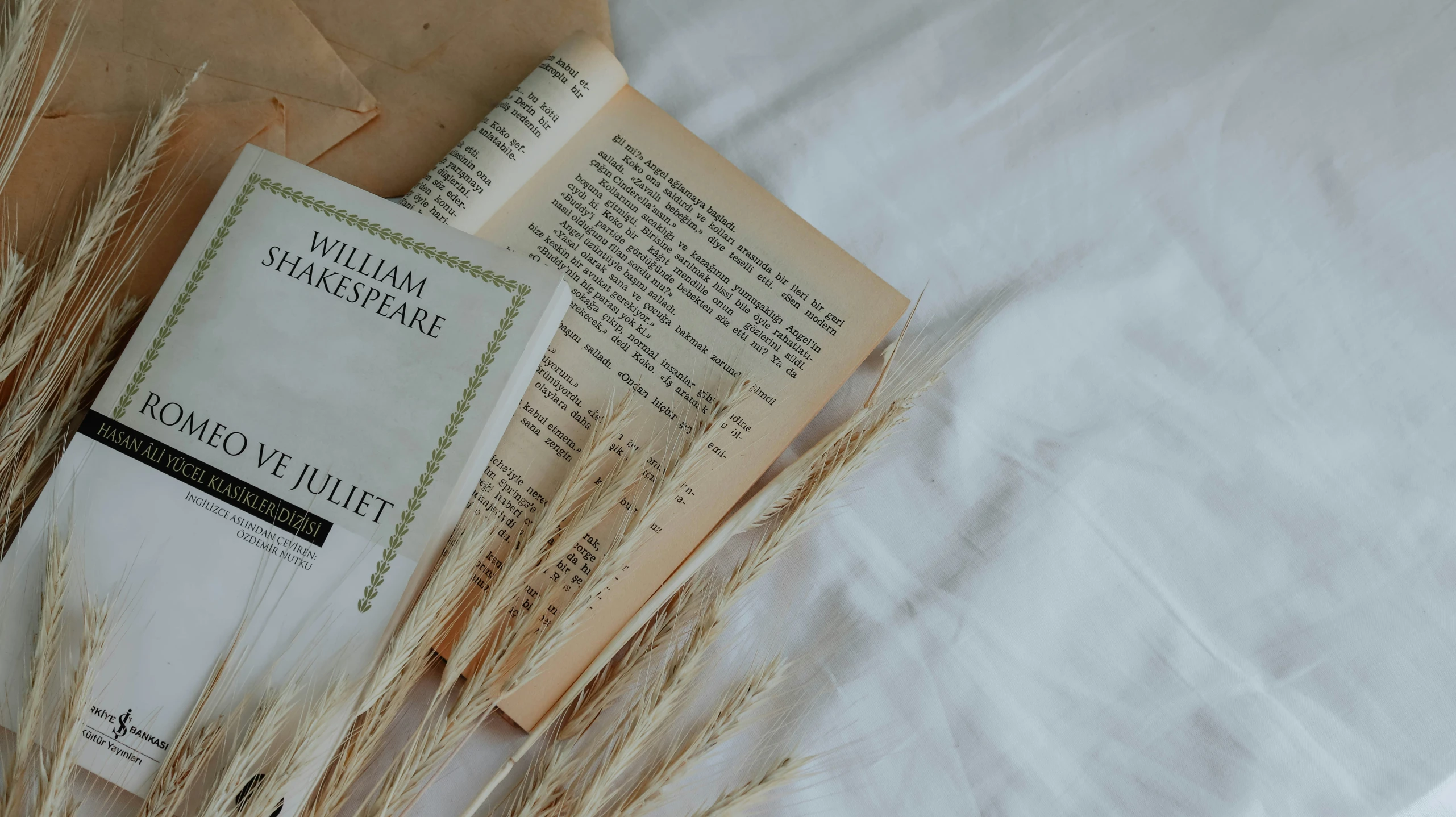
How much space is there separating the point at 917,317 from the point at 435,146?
20.5 inches

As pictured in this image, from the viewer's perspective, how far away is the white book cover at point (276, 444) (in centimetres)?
68

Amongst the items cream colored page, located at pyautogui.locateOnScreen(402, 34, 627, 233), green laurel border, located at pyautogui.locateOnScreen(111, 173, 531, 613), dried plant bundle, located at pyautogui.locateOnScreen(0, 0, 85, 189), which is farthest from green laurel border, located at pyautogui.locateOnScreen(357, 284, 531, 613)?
dried plant bundle, located at pyautogui.locateOnScreen(0, 0, 85, 189)

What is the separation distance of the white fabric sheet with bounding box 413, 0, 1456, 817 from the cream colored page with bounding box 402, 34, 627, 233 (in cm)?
10

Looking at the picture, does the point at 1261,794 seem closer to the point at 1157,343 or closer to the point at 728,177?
the point at 1157,343

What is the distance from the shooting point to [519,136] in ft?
2.75

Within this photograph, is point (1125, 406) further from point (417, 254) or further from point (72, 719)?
point (72, 719)

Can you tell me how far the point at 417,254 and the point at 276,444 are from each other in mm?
195

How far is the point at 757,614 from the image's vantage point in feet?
2.74

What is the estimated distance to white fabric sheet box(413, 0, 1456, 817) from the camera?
0.81 meters

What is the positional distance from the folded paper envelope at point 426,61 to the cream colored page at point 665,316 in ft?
0.38

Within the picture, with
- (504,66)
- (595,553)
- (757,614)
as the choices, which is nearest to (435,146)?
(504,66)

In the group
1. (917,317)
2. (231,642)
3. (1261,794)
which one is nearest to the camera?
(231,642)

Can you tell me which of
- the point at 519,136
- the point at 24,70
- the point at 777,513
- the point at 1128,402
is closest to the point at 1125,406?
the point at 1128,402

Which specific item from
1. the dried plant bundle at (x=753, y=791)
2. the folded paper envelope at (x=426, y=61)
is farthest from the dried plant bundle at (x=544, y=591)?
the folded paper envelope at (x=426, y=61)
